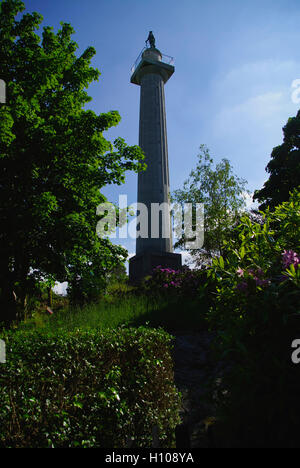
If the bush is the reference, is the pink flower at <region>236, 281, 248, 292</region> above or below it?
above

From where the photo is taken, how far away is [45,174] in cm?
870

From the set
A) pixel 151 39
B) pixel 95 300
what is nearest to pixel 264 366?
pixel 95 300

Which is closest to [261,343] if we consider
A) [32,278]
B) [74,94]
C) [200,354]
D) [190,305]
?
[200,354]

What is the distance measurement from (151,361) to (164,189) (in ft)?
52.0

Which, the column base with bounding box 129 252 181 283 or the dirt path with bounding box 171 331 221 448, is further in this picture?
the column base with bounding box 129 252 181 283

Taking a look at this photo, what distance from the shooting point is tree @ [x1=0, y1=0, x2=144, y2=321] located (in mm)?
7832

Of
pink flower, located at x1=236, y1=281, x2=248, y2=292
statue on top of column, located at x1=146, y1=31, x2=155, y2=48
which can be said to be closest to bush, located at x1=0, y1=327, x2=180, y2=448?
pink flower, located at x1=236, y1=281, x2=248, y2=292

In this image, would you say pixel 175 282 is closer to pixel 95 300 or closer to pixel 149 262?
pixel 95 300

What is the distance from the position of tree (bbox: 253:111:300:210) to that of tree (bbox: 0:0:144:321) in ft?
41.1

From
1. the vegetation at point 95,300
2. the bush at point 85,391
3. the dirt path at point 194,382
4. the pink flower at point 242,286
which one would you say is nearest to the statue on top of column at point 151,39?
the vegetation at point 95,300

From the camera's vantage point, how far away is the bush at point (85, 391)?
8.73 ft

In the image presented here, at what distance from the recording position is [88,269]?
883 centimetres

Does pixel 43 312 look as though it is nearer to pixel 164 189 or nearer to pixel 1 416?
pixel 1 416

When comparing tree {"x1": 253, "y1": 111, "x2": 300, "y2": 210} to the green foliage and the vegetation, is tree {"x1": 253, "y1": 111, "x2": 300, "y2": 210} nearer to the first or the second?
the vegetation
